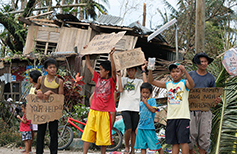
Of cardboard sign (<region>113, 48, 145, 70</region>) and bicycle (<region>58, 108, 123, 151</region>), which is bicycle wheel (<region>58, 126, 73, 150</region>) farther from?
cardboard sign (<region>113, 48, 145, 70</region>)

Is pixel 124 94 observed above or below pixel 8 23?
below

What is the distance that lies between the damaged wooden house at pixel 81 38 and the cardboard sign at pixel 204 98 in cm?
612

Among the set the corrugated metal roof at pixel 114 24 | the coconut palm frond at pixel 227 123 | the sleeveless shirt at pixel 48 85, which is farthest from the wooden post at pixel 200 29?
the corrugated metal roof at pixel 114 24

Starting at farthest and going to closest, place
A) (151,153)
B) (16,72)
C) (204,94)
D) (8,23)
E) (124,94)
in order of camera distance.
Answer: (8,23) < (16,72) < (151,153) < (124,94) < (204,94)

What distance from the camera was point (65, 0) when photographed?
20172mm

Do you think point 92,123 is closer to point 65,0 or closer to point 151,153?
point 151,153

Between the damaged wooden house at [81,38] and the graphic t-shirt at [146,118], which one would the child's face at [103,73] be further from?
the damaged wooden house at [81,38]

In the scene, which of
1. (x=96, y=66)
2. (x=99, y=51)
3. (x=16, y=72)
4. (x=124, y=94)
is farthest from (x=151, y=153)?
(x=16, y=72)

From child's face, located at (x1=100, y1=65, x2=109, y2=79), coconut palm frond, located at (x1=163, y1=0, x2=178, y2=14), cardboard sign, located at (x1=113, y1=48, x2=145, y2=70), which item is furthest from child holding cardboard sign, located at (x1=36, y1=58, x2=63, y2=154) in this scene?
coconut palm frond, located at (x1=163, y1=0, x2=178, y2=14)

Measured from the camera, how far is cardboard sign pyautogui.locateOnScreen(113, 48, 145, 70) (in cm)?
486

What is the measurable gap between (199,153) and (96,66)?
740 cm

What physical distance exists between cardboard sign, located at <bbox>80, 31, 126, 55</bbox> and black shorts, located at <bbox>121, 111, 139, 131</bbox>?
1.36 meters

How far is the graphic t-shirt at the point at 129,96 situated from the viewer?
491cm

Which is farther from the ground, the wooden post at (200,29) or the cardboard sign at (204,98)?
the wooden post at (200,29)
